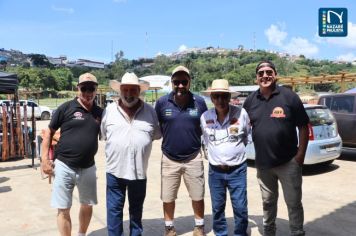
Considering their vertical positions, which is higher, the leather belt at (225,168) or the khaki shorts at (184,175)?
the leather belt at (225,168)

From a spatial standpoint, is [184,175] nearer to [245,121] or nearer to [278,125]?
[245,121]

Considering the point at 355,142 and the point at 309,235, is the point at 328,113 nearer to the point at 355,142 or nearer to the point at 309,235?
the point at 355,142

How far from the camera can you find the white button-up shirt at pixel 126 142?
3.83 meters

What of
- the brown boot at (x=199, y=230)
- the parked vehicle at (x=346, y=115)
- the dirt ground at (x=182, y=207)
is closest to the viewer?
the brown boot at (x=199, y=230)

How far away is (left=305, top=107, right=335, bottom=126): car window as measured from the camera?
814cm

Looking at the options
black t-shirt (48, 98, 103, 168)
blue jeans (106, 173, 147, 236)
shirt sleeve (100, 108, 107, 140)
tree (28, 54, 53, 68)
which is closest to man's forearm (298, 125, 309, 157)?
blue jeans (106, 173, 147, 236)

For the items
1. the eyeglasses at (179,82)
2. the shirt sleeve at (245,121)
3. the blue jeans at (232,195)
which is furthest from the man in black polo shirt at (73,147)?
the shirt sleeve at (245,121)

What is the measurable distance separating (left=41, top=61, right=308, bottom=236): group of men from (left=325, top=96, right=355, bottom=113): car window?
22.7 ft

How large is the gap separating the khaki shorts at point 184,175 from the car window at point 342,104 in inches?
280

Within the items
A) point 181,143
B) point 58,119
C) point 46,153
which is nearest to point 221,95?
point 181,143

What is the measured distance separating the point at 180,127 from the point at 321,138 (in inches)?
190

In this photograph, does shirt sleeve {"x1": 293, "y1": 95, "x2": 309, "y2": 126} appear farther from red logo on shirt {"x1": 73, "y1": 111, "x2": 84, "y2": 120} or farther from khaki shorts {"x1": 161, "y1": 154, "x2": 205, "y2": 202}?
red logo on shirt {"x1": 73, "y1": 111, "x2": 84, "y2": 120}

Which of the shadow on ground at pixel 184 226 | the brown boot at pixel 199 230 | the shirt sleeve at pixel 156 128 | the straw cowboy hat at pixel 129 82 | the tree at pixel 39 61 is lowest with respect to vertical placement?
the shadow on ground at pixel 184 226

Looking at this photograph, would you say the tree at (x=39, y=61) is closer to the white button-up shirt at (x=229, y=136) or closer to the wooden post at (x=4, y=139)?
the wooden post at (x=4, y=139)
